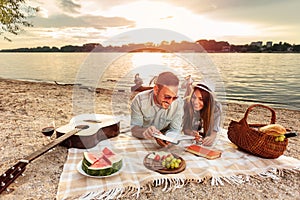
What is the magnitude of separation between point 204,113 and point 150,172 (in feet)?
2.82

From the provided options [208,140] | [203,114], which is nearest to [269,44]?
[203,114]

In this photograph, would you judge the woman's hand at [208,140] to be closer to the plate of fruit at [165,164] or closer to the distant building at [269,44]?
the plate of fruit at [165,164]

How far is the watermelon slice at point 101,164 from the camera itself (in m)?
1.55

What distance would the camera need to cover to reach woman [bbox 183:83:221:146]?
7.00ft

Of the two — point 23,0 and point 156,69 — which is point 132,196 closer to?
point 156,69

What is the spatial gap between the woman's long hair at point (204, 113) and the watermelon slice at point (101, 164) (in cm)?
92

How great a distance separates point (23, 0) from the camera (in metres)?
6.08

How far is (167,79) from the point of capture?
207 cm

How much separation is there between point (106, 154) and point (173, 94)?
77cm

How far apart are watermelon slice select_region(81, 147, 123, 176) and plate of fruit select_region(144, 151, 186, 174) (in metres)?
0.23

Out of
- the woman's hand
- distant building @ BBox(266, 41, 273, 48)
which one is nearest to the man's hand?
the woman's hand

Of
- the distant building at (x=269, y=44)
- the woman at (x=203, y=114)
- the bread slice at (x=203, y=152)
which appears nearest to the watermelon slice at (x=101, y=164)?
the bread slice at (x=203, y=152)

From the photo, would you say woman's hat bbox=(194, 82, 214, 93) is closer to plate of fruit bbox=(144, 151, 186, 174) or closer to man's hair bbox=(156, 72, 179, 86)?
man's hair bbox=(156, 72, 179, 86)

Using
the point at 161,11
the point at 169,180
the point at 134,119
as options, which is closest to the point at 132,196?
the point at 169,180
